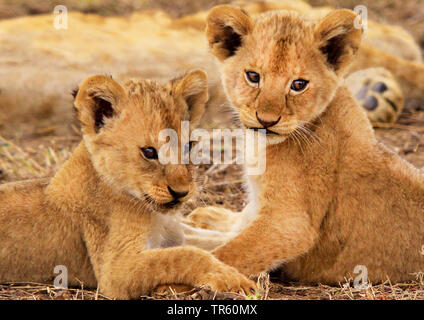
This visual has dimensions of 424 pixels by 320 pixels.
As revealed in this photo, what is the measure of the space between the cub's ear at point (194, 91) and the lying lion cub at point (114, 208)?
0.04 feet

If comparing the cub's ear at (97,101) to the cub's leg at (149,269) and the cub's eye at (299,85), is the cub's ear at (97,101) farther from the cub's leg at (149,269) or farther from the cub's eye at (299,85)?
the cub's eye at (299,85)

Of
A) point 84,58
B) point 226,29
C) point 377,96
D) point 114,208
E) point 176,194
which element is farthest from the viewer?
point 84,58

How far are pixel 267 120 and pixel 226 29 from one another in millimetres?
786

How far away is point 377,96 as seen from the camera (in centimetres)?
645

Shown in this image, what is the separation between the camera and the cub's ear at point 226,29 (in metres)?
4.02

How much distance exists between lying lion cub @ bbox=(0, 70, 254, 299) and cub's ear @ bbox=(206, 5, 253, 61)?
47 cm

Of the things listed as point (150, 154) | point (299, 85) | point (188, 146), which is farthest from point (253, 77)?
point (150, 154)

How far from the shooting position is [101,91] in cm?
361

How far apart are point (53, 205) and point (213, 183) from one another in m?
1.89

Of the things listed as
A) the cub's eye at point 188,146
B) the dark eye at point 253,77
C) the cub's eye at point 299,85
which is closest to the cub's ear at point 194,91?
the cub's eye at point 188,146

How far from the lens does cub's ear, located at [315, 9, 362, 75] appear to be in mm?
3852

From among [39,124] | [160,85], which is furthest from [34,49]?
[160,85]

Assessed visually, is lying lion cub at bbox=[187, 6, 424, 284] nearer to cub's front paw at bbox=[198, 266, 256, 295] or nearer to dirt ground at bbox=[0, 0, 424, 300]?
dirt ground at bbox=[0, 0, 424, 300]

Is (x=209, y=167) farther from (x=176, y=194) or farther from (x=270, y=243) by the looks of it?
(x=176, y=194)
